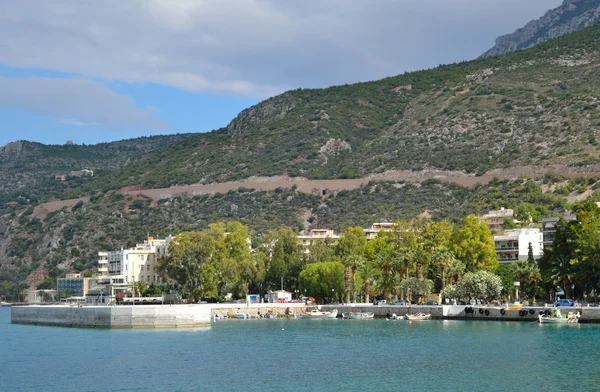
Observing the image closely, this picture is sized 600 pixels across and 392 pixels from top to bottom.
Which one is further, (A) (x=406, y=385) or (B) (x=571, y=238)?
(B) (x=571, y=238)

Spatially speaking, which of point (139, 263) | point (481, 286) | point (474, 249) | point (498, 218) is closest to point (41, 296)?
point (139, 263)

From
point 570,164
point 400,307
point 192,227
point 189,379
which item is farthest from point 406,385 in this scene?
point 192,227

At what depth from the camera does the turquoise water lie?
54250 millimetres

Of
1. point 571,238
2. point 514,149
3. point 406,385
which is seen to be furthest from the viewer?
point 514,149

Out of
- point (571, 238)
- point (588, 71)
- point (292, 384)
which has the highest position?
point (588, 71)

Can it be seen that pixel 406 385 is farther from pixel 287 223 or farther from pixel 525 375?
pixel 287 223

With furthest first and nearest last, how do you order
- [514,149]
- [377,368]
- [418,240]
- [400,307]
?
[514,149]
[418,240]
[400,307]
[377,368]

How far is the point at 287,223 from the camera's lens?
17875 cm

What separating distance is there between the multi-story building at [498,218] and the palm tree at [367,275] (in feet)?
117

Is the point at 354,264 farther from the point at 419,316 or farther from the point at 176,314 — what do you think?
the point at 176,314

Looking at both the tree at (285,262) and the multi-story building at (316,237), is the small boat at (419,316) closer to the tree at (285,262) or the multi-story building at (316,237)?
the tree at (285,262)

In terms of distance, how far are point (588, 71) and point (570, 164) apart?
45.5 meters

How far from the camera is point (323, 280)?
118 meters

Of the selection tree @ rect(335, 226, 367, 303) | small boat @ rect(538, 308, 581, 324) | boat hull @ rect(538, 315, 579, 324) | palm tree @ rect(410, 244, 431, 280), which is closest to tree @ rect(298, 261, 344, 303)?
tree @ rect(335, 226, 367, 303)
